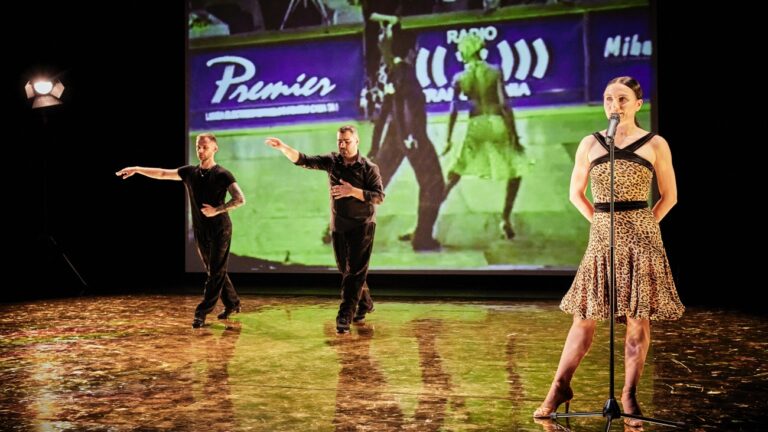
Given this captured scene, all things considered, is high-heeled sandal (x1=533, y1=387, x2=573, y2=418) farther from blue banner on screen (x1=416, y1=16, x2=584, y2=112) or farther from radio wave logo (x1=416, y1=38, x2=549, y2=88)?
radio wave logo (x1=416, y1=38, x2=549, y2=88)

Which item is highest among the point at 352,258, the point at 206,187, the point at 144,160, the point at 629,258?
the point at 144,160

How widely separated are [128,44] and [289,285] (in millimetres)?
3640

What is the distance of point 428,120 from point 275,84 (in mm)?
1849

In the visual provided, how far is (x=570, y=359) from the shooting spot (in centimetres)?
302

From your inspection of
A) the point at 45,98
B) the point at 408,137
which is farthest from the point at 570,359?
the point at 45,98

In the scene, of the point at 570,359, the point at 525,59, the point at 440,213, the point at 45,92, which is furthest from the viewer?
the point at 45,92

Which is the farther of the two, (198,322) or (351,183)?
(198,322)

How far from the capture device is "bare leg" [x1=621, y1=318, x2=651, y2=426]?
2934mm

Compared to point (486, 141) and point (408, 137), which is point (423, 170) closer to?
point (408, 137)

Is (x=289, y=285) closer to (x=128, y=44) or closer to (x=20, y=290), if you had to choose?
(x=20, y=290)

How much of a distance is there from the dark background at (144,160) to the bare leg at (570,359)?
4.95 metres

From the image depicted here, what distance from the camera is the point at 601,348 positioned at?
4.82 meters

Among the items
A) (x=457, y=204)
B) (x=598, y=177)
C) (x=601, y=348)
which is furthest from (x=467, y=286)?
(x=598, y=177)

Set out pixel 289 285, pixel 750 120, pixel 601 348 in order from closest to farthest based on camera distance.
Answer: pixel 601 348 → pixel 750 120 → pixel 289 285
